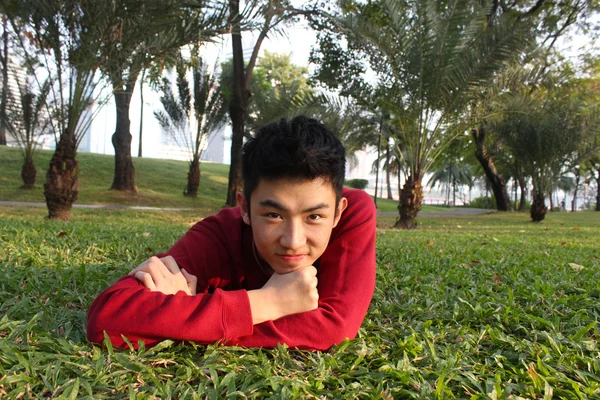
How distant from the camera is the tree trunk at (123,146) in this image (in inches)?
599

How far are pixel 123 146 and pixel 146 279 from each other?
15227 millimetres

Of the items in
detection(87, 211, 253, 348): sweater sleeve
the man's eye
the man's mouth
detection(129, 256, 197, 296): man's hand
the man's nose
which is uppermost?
the man's eye

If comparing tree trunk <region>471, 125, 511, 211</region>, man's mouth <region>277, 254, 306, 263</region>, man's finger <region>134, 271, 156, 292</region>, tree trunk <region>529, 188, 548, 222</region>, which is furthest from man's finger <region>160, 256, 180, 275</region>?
tree trunk <region>471, 125, 511, 211</region>

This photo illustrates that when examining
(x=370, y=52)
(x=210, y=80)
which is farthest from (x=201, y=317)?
(x=210, y=80)

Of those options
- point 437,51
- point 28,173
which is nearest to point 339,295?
point 437,51

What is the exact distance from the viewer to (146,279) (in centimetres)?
177

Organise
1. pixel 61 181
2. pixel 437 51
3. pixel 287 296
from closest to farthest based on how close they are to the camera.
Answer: pixel 287 296, pixel 61 181, pixel 437 51

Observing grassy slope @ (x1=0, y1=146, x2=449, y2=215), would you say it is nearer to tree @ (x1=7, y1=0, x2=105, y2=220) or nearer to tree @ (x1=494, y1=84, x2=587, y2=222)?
tree @ (x1=7, y1=0, x2=105, y2=220)

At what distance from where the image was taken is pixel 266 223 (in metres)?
1.82

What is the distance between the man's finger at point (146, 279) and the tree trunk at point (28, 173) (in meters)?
16.8

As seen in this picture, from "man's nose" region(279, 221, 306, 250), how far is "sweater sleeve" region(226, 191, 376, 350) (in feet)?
0.87

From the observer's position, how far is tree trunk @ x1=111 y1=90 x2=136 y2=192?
49.9 feet

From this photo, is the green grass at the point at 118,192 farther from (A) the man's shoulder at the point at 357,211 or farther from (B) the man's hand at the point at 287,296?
(B) the man's hand at the point at 287,296

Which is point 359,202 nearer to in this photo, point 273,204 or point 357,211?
point 357,211
